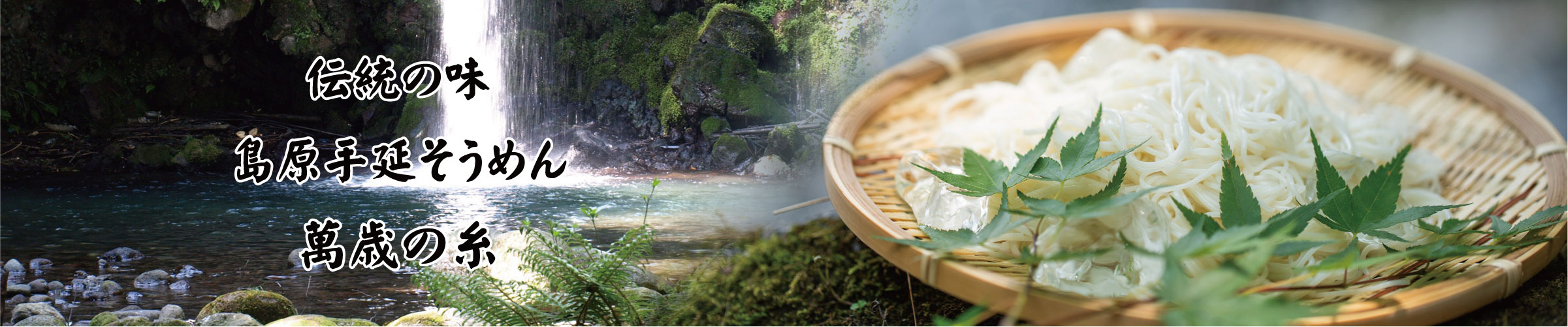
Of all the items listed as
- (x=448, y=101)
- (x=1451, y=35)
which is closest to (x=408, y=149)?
(x=448, y=101)

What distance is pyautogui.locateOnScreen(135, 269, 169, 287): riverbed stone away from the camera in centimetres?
108

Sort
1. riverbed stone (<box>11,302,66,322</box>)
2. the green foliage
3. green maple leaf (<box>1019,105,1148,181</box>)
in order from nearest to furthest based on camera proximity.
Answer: green maple leaf (<box>1019,105,1148,181</box>) → the green foliage → riverbed stone (<box>11,302,66,322</box>)

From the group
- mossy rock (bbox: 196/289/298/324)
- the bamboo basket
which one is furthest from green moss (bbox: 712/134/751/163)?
mossy rock (bbox: 196/289/298/324)

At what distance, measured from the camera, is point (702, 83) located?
3.48 feet

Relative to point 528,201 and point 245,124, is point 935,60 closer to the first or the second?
point 528,201

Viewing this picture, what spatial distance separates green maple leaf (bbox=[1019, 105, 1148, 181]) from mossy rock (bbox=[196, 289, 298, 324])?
95cm

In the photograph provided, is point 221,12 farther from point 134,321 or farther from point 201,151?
point 134,321

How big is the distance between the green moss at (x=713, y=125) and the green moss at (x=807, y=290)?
0.16m

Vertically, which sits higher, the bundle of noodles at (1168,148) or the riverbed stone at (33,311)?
the bundle of noodles at (1168,148)

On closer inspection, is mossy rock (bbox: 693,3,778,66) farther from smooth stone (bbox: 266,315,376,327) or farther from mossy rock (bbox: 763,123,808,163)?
smooth stone (bbox: 266,315,376,327)

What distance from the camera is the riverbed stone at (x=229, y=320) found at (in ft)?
3.41

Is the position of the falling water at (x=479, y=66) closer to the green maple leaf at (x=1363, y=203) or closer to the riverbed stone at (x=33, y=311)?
the riverbed stone at (x=33, y=311)

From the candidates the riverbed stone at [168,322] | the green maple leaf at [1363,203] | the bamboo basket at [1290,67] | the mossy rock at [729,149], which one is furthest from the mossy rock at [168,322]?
the green maple leaf at [1363,203]

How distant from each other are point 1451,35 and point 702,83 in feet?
6.26
